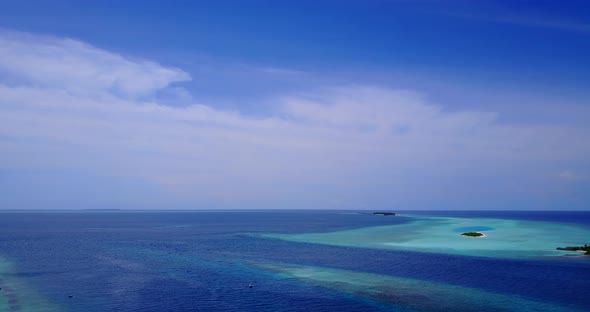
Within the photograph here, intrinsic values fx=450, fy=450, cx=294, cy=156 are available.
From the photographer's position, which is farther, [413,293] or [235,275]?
[235,275]

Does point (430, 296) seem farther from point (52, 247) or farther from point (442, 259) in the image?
point (52, 247)

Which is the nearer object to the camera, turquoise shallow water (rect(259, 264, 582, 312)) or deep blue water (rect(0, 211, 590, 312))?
turquoise shallow water (rect(259, 264, 582, 312))

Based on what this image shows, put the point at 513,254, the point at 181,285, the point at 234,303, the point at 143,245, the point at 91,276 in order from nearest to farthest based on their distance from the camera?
the point at 234,303
the point at 181,285
the point at 91,276
the point at 513,254
the point at 143,245

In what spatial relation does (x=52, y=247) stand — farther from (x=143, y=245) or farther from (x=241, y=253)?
(x=241, y=253)

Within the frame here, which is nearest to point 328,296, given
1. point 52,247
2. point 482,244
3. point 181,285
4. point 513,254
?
point 181,285

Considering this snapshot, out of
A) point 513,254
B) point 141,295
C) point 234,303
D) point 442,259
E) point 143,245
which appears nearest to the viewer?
point 234,303

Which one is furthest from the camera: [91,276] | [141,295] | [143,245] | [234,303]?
[143,245]

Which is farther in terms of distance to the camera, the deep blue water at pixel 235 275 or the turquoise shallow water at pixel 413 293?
the deep blue water at pixel 235 275

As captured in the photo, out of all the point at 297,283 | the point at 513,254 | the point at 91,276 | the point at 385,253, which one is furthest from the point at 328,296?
the point at 513,254

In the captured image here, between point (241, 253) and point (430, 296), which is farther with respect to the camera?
point (241, 253)
